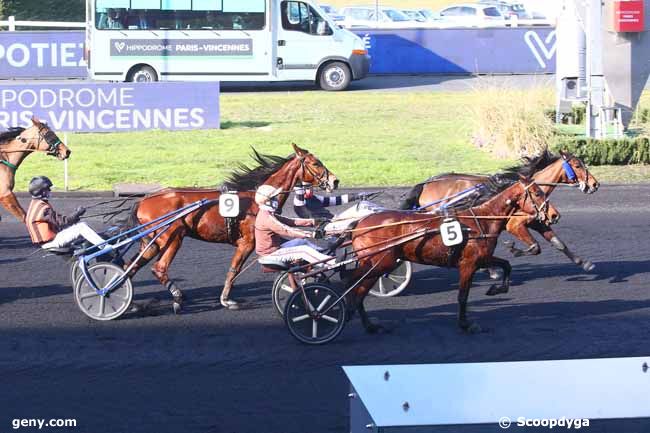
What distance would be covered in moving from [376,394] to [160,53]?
24.8 metres

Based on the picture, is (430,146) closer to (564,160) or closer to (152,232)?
(564,160)

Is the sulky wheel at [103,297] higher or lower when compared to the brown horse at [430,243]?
lower

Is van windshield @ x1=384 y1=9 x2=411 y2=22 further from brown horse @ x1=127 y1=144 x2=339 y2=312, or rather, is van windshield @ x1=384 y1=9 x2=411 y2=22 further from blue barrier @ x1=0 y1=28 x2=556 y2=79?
brown horse @ x1=127 y1=144 x2=339 y2=312

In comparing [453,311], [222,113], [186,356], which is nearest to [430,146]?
[222,113]

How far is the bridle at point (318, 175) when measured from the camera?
924 cm

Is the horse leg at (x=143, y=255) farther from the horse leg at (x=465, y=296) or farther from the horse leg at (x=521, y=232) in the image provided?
the horse leg at (x=521, y=232)

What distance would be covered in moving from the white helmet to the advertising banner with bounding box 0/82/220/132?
33.8 ft

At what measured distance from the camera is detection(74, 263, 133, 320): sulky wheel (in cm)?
907

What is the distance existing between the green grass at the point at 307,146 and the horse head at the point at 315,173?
697cm

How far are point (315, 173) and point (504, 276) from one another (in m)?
1.96

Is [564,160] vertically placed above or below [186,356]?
above

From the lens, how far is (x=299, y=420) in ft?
22.3

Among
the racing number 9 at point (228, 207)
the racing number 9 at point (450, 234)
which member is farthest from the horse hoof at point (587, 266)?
the racing number 9 at point (228, 207)

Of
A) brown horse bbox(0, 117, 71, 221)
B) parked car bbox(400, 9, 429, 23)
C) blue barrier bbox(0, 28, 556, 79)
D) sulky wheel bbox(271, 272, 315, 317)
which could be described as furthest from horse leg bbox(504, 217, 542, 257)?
parked car bbox(400, 9, 429, 23)
